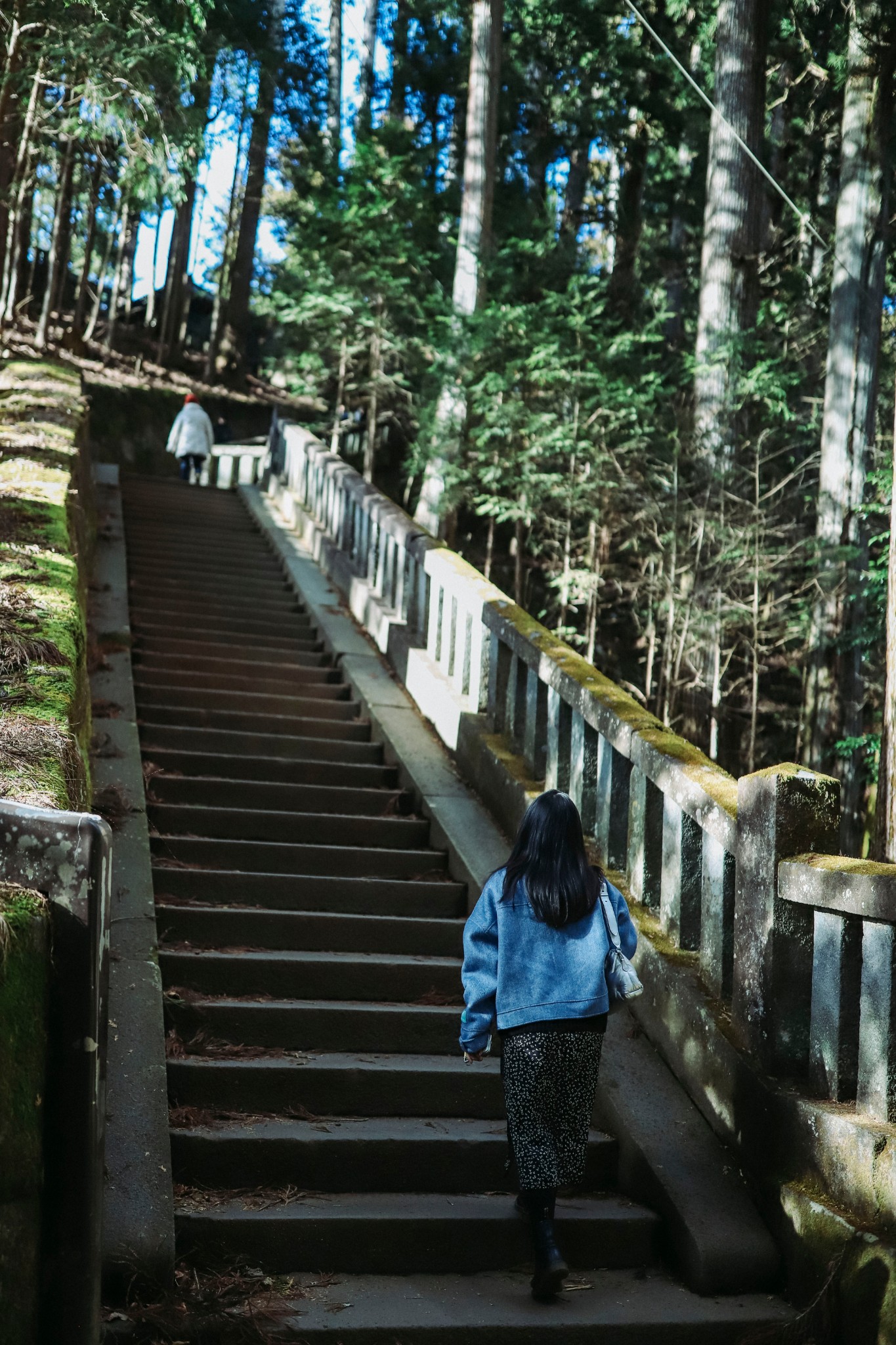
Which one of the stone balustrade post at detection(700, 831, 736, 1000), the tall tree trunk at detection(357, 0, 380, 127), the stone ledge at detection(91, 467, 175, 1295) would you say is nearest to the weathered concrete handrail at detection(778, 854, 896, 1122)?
the stone balustrade post at detection(700, 831, 736, 1000)

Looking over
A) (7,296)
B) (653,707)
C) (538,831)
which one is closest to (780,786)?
(538,831)

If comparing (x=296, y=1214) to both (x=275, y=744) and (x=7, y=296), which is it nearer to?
(x=275, y=744)

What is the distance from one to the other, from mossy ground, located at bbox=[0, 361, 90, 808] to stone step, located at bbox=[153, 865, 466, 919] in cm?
80

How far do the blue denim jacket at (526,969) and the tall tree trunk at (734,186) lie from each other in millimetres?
10400

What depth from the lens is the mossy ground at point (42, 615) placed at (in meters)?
3.92

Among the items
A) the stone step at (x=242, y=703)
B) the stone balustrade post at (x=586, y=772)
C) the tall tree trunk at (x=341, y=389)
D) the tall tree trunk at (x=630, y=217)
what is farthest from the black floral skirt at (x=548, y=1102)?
the tall tree trunk at (x=630, y=217)

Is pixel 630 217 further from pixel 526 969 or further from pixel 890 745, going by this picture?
pixel 526 969

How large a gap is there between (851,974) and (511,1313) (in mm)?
1481

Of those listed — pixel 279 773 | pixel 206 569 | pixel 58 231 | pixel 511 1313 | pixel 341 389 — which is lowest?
pixel 511 1313

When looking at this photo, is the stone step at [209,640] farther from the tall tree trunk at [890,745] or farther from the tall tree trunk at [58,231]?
the tall tree trunk at [58,231]

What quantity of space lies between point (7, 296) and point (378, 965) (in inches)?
776

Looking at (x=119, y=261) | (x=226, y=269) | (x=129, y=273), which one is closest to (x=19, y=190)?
(x=119, y=261)

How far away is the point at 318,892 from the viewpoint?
5.75 meters

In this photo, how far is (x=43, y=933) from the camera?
8.30 feet
